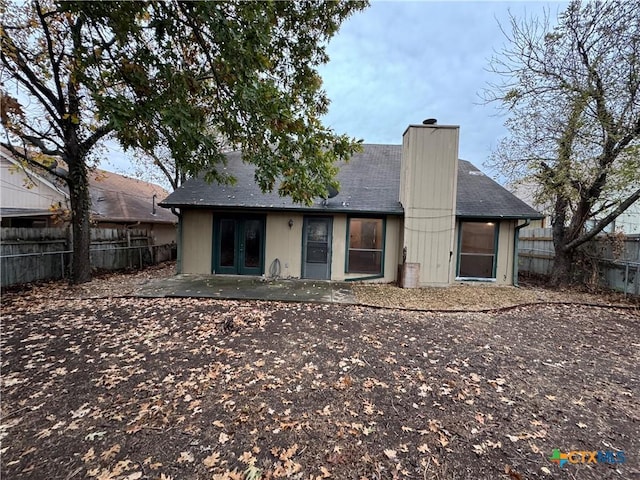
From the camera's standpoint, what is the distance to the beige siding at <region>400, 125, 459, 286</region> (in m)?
7.69

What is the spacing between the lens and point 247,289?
7004 millimetres

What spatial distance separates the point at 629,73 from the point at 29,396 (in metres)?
11.5

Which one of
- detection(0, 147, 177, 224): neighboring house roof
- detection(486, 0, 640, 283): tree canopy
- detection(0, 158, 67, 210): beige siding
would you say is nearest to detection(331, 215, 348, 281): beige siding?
detection(486, 0, 640, 283): tree canopy

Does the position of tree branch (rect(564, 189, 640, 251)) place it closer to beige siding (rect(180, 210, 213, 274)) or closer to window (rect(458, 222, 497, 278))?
window (rect(458, 222, 497, 278))

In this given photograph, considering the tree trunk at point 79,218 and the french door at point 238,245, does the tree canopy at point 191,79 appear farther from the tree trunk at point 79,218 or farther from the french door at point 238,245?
the french door at point 238,245

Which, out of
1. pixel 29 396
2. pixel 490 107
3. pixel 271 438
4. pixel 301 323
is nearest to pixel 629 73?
pixel 490 107

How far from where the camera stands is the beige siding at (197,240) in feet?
28.3

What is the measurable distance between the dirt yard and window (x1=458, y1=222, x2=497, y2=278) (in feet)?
11.3

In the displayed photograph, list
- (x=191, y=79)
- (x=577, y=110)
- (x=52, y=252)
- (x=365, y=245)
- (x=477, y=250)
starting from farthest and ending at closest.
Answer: (x=365, y=245) < (x=477, y=250) < (x=52, y=252) < (x=577, y=110) < (x=191, y=79)

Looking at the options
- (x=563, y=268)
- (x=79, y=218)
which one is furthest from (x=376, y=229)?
(x=79, y=218)

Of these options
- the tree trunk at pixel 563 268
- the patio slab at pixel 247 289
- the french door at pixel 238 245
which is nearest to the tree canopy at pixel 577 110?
the tree trunk at pixel 563 268

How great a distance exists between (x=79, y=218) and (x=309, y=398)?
779 centimetres

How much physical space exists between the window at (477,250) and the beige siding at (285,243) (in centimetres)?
487

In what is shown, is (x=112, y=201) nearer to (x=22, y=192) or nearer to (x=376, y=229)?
(x=22, y=192)
